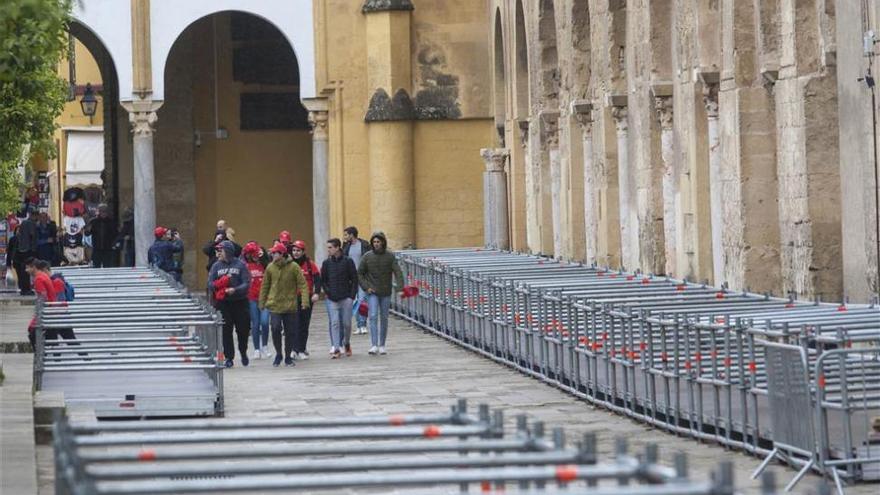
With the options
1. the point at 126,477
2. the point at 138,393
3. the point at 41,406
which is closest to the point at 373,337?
the point at 138,393

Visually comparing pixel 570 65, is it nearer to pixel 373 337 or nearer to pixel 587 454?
pixel 373 337

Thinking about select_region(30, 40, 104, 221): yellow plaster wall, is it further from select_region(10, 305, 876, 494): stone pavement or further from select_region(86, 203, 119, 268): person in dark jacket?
select_region(10, 305, 876, 494): stone pavement

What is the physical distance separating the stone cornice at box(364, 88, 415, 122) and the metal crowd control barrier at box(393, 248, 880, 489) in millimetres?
11386

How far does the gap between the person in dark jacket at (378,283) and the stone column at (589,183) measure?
7.65 m

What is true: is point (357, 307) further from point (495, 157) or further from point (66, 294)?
point (495, 157)

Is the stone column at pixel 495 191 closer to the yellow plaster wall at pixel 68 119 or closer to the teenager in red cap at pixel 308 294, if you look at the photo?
the teenager in red cap at pixel 308 294

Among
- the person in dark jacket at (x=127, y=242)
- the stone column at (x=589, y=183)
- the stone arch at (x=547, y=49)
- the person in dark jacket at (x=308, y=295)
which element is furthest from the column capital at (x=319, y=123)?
the person in dark jacket at (x=308, y=295)

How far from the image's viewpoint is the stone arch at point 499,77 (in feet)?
134

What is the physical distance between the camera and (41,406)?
15.7m

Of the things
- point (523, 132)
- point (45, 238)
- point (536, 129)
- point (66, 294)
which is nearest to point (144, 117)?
point (45, 238)

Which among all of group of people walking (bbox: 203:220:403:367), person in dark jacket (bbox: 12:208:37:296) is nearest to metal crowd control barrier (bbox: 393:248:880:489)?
group of people walking (bbox: 203:220:403:367)

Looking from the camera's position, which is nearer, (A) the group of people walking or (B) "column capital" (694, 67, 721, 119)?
(A) the group of people walking

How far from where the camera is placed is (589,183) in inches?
1396

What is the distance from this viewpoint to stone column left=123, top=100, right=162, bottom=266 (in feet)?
133
